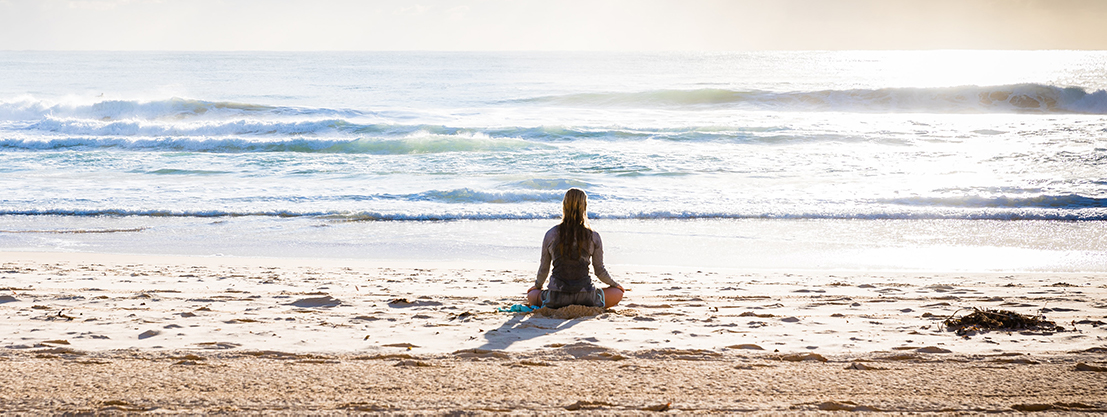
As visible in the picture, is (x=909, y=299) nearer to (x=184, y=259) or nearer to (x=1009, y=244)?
(x=1009, y=244)

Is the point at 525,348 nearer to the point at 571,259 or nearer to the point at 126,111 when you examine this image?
the point at 571,259

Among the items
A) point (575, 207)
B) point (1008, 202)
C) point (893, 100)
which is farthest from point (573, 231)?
point (893, 100)

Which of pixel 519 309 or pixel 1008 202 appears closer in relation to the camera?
pixel 519 309

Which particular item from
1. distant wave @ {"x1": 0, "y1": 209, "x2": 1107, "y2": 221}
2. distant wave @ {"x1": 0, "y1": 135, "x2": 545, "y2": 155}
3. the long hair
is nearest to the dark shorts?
the long hair

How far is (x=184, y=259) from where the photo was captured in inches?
287

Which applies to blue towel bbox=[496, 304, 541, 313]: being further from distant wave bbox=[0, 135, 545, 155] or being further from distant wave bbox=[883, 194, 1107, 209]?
distant wave bbox=[0, 135, 545, 155]

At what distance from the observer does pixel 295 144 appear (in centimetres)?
2006

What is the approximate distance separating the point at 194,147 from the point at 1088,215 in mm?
21564

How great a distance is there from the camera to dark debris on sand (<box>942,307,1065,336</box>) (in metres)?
4.05

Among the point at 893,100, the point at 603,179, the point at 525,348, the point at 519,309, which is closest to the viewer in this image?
the point at 525,348

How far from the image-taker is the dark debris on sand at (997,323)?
13.3 feet

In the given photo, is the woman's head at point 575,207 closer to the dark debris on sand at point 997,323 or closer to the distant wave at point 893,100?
the dark debris on sand at point 997,323

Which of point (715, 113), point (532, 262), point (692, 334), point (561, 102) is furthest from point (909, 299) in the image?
point (561, 102)

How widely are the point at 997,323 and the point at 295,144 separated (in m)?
19.3
